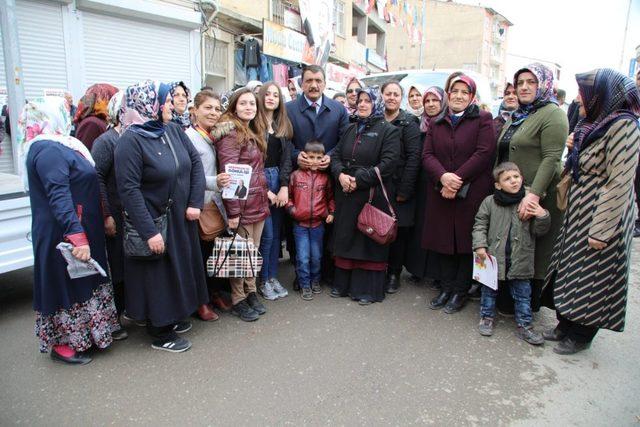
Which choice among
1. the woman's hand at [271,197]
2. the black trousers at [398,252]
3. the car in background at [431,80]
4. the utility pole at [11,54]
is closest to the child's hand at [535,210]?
the black trousers at [398,252]

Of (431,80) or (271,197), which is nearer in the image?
(271,197)

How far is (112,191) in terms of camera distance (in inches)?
117

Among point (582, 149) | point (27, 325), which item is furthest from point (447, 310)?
point (27, 325)

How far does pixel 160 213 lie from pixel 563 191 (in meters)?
2.89

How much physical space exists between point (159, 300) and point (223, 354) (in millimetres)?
583

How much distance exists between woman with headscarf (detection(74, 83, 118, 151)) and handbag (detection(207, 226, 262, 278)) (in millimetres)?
1310

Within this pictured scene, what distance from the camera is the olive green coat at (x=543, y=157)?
3.14 metres

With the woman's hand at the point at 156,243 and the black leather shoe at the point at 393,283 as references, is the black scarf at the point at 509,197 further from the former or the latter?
the woman's hand at the point at 156,243

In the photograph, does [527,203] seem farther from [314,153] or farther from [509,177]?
[314,153]

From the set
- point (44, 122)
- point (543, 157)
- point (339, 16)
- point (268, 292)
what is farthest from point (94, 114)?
point (339, 16)

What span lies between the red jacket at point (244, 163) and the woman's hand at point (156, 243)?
2.33ft

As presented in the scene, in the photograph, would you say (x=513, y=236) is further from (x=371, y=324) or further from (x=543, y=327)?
(x=371, y=324)

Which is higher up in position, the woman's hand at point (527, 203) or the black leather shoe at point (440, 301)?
the woman's hand at point (527, 203)

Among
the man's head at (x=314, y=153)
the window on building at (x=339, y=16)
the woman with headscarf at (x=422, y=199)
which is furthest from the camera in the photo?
the window on building at (x=339, y=16)
